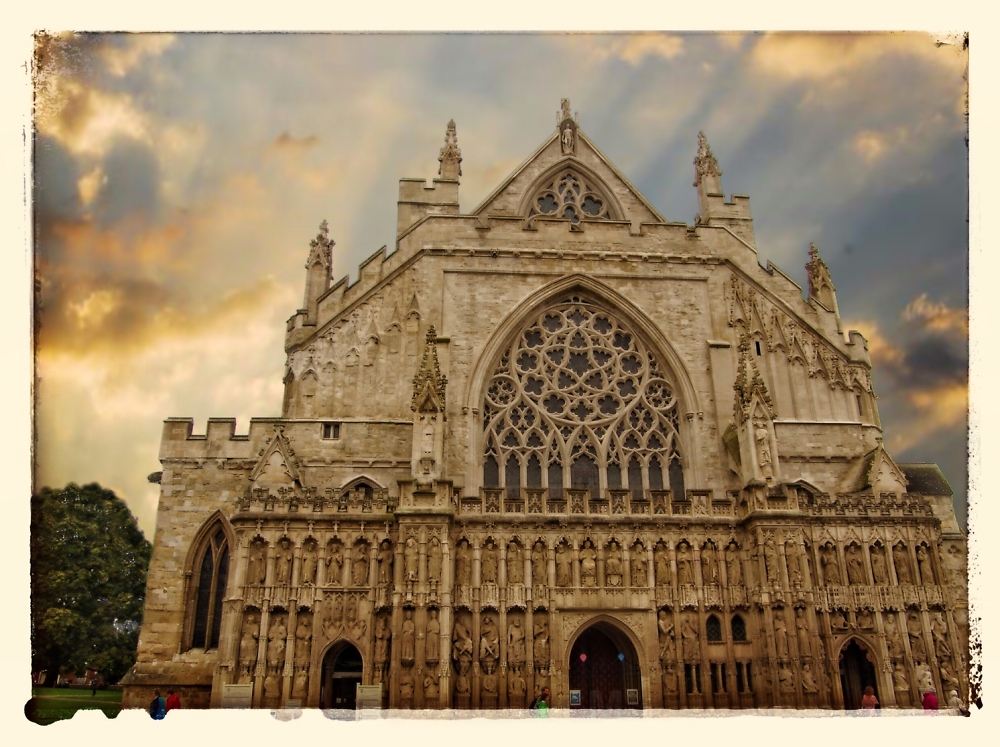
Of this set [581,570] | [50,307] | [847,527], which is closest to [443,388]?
[581,570]

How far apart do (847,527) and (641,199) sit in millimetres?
12035

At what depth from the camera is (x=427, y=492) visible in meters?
17.6

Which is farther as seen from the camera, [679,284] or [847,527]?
[679,284]

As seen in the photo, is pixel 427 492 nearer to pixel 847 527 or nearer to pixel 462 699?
pixel 462 699

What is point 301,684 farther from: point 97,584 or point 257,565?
point 97,584

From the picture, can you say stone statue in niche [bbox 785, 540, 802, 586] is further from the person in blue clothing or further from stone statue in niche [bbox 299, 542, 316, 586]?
the person in blue clothing

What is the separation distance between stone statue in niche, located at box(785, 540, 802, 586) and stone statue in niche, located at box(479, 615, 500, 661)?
6.52 metres

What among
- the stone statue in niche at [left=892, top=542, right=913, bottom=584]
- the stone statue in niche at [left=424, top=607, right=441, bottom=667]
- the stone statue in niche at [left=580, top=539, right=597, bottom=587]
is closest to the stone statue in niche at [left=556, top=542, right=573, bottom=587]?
the stone statue in niche at [left=580, top=539, right=597, bottom=587]

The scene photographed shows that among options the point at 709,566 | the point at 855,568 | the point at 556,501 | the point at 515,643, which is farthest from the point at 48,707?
the point at 855,568

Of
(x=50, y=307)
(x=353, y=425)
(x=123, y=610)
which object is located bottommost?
(x=123, y=610)

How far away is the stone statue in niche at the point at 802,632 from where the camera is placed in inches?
661

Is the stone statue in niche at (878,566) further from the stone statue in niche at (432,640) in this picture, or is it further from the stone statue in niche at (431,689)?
the stone statue in niche at (431,689)

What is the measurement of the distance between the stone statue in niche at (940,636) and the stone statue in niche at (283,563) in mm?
14181

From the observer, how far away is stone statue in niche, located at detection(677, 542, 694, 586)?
17875 millimetres
